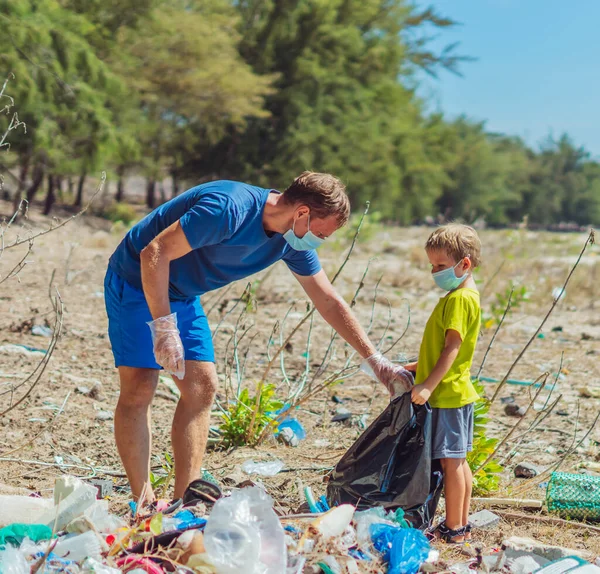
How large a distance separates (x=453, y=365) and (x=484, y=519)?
2.16 ft

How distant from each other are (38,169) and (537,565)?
18569mm

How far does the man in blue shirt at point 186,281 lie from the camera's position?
8.38ft

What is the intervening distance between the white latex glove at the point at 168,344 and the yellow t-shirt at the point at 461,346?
875 millimetres

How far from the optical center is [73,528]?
2.20 m

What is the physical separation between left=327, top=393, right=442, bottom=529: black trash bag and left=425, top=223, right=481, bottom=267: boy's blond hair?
21.6 inches

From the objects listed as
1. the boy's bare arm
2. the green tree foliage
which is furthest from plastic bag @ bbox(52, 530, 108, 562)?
the green tree foliage

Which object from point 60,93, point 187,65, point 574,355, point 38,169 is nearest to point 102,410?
point 574,355

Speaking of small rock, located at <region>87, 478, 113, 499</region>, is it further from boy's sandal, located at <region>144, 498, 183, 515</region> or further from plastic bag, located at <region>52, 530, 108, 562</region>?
plastic bag, located at <region>52, 530, 108, 562</region>

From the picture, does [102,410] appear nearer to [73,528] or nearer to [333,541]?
[73,528]

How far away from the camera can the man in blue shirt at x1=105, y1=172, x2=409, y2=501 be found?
2555 mm

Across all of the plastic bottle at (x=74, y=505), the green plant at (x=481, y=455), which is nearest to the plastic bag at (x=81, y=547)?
the plastic bottle at (x=74, y=505)

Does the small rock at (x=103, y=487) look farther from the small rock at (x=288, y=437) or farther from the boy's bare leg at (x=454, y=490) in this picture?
the boy's bare leg at (x=454, y=490)

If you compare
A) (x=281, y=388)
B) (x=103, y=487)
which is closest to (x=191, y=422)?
(x=103, y=487)

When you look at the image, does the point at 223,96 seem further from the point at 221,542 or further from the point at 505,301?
the point at 221,542
